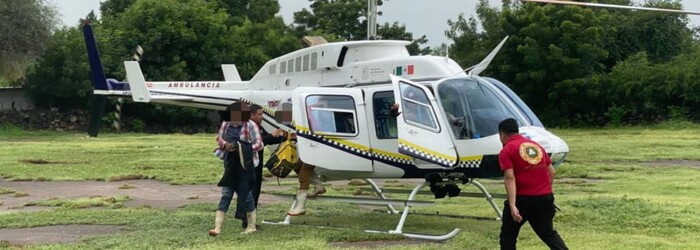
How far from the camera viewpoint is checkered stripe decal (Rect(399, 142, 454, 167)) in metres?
8.80

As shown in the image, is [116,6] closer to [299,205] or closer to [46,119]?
[46,119]

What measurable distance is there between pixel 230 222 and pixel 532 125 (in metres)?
4.24

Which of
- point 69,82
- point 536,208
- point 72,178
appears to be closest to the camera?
point 536,208

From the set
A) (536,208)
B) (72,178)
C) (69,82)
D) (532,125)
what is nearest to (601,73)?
(69,82)

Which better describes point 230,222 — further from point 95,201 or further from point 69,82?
point 69,82

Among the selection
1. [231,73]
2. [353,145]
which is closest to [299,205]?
[353,145]

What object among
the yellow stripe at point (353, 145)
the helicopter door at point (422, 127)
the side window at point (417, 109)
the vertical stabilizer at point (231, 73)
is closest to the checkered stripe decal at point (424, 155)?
the helicopter door at point (422, 127)

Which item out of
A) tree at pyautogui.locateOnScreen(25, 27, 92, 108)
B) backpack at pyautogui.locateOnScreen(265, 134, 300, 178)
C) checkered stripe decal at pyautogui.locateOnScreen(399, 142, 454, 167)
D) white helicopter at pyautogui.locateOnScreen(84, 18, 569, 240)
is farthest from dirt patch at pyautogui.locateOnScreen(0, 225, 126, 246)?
tree at pyautogui.locateOnScreen(25, 27, 92, 108)

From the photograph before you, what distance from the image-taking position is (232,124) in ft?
29.7

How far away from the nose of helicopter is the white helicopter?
→ 0.05 feet

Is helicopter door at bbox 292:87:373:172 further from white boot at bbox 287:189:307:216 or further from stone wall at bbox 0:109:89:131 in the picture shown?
stone wall at bbox 0:109:89:131

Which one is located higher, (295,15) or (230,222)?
(295,15)

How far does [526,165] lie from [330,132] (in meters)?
3.55

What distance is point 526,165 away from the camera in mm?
6539
